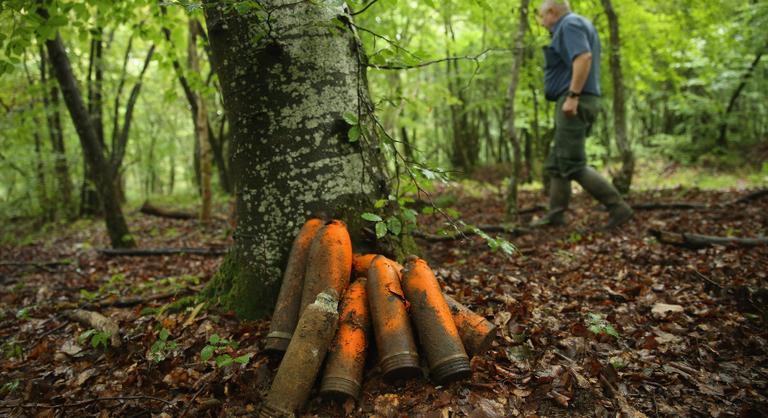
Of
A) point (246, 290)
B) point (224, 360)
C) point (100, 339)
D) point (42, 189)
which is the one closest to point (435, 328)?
point (224, 360)

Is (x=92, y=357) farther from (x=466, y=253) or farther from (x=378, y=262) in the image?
(x=466, y=253)

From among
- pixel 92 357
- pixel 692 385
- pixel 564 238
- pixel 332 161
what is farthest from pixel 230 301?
pixel 564 238

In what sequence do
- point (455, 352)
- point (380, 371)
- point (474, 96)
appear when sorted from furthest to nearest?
point (474, 96), point (380, 371), point (455, 352)

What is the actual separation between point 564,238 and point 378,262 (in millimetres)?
3162

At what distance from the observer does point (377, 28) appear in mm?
5949

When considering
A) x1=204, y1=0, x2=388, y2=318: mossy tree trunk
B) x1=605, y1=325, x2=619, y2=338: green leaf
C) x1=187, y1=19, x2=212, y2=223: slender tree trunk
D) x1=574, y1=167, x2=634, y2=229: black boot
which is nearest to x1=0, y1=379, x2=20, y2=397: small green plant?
x1=204, y1=0, x2=388, y2=318: mossy tree trunk

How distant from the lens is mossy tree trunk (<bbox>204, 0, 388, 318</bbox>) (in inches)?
89.9

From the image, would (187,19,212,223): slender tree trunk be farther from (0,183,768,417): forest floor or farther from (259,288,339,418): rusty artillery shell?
(259,288,339,418): rusty artillery shell

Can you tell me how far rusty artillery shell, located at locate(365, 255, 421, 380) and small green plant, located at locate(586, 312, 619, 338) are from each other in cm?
117

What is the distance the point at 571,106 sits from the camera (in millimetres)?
4199

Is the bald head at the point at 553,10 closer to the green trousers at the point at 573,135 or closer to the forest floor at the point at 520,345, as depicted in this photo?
the green trousers at the point at 573,135

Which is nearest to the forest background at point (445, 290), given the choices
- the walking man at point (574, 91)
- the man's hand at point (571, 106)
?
the walking man at point (574, 91)

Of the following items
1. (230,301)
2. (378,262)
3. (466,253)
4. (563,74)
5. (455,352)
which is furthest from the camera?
(563,74)

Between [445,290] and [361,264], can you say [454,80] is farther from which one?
[361,264]
